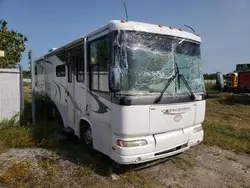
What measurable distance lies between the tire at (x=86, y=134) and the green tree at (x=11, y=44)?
6.54 m

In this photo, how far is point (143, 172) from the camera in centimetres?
371

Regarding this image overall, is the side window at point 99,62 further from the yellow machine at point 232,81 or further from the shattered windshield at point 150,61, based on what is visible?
the yellow machine at point 232,81

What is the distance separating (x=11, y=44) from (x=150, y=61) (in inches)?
336

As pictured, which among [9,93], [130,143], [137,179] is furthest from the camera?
[9,93]

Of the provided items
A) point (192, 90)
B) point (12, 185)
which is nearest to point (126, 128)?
point (192, 90)

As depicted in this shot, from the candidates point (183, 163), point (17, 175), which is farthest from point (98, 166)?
point (183, 163)

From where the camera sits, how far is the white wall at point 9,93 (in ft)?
18.9

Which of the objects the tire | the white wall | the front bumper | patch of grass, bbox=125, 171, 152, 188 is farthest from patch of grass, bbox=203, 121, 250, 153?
the white wall

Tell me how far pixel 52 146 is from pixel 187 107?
11.1 ft

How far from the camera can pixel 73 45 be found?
15.4 ft

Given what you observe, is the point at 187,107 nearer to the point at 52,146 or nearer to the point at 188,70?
the point at 188,70

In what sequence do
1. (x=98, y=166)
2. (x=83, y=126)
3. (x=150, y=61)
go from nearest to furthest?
(x=150, y=61) → (x=98, y=166) → (x=83, y=126)

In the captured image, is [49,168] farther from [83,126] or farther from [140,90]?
[140,90]

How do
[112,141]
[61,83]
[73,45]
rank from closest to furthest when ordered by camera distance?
[112,141] → [73,45] → [61,83]
